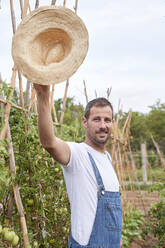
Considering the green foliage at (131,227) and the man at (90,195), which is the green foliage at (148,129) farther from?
the man at (90,195)

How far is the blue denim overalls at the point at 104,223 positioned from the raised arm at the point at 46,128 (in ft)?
0.78

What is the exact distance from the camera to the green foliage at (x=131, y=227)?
3.92m

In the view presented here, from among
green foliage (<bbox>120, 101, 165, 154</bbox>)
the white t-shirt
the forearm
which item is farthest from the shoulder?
green foliage (<bbox>120, 101, 165, 154</bbox>)

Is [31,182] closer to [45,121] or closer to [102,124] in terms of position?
[102,124]

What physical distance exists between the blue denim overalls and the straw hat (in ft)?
2.27

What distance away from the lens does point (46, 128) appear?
1.35m

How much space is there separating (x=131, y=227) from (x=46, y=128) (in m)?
3.61

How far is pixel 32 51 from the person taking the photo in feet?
3.76

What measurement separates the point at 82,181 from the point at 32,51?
0.75 meters

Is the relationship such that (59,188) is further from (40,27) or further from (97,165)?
(40,27)

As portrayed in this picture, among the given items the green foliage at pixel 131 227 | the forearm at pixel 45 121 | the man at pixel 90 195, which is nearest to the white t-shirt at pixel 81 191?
the man at pixel 90 195

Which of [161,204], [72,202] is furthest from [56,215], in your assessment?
[161,204]

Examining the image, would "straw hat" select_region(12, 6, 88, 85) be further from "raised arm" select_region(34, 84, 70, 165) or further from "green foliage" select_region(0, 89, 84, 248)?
"green foliage" select_region(0, 89, 84, 248)

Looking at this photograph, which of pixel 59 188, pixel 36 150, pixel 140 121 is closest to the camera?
pixel 36 150
